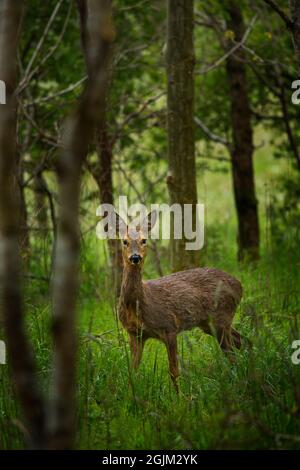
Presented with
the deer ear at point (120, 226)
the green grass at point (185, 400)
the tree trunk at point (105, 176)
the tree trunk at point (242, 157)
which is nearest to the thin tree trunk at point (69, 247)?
the green grass at point (185, 400)

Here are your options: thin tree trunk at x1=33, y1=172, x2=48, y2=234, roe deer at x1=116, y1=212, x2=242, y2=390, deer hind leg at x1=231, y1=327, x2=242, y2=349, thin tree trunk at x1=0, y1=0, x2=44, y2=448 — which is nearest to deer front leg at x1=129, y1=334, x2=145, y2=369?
roe deer at x1=116, y1=212, x2=242, y2=390

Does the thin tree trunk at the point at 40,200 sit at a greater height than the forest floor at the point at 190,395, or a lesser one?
greater

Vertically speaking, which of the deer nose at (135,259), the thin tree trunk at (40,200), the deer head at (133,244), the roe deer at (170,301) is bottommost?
the roe deer at (170,301)

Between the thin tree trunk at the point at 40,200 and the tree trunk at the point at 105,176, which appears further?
the thin tree trunk at the point at 40,200

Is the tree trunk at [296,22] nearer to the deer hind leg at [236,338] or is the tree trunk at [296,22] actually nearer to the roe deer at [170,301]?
the roe deer at [170,301]

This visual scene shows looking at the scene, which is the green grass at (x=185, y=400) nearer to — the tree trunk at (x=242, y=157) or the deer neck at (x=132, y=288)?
the deer neck at (x=132, y=288)

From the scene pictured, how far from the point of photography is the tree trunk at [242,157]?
10.4m

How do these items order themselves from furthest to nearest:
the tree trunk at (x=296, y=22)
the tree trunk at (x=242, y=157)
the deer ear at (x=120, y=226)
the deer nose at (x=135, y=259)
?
the tree trunk at (x=242, y=157)
the deer ear at (x=120, y=226)
the deer nose at (x=135, y=259)
the tree trunk at (x=296, y=22)

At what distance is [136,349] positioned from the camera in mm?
6406

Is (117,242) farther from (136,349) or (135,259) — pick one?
(136,349)

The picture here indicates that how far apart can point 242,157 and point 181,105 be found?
3062 mm

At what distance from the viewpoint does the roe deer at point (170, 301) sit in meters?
6.65

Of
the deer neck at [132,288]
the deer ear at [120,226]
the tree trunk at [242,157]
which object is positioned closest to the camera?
the deer neck at [132,288]

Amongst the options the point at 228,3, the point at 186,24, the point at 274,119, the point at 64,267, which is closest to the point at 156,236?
the point at 186,24
